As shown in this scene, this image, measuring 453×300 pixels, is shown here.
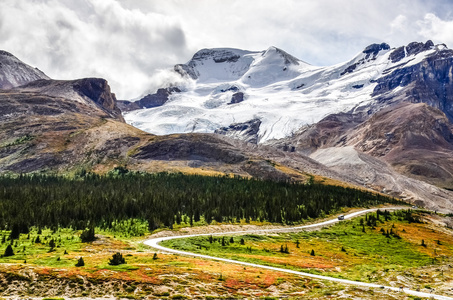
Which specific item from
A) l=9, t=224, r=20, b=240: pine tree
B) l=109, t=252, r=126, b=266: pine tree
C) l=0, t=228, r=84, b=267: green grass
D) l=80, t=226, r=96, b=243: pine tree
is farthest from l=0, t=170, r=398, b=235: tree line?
l=109, t=252, r=126, b=266: pine tree

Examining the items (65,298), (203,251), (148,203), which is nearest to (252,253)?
(203,251)

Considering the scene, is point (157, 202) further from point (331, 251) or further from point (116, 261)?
point (116, 261)

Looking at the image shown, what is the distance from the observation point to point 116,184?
427 ft

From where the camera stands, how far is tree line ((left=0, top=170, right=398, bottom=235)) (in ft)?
266

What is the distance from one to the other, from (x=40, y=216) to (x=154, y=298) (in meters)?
59.3

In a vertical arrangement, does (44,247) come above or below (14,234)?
below

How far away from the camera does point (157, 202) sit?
9775cm

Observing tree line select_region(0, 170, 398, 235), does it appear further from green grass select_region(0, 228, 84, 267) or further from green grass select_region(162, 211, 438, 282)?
green grass select_region(162, 211, 438, 282)

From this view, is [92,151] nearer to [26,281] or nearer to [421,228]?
[421,228]

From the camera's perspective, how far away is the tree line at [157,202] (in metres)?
81.0

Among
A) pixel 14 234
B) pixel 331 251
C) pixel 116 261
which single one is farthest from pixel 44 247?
pixel 331 251

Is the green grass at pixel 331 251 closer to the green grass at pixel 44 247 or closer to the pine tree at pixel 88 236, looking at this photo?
the pine tree at pixel 88 236

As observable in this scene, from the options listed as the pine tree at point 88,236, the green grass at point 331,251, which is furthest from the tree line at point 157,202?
the green grass at point 331,251

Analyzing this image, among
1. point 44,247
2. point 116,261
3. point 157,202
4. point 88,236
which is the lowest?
point 116,261
